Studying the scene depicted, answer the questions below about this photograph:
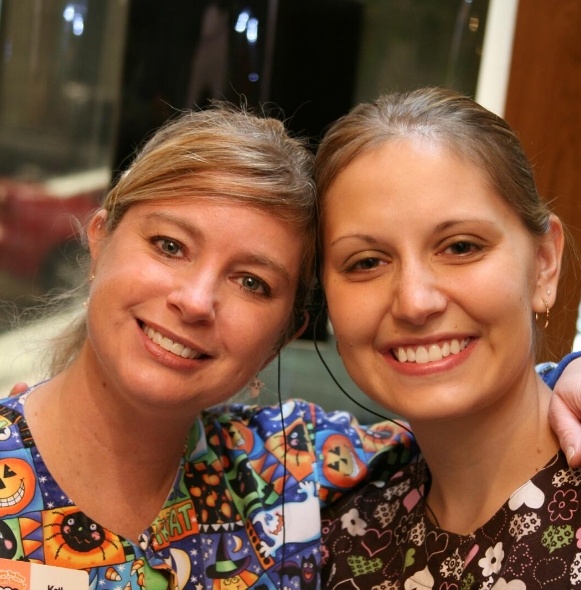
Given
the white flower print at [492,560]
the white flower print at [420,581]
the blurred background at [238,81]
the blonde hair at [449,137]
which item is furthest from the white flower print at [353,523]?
the blurred background at [238,81]

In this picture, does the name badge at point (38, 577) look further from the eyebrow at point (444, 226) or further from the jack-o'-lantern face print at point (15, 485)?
the eyebrow at point (444, 226)

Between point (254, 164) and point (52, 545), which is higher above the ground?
point (254, 164)

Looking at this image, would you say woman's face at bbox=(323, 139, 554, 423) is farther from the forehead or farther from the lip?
the lip

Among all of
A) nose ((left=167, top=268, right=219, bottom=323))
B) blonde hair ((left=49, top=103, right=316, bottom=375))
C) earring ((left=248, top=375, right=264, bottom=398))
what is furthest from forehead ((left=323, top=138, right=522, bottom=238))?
earring ((left=248, top=375, right=264, bottom=398))

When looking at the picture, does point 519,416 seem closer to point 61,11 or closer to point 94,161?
point 94,161

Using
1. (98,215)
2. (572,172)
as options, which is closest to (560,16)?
(572,172)

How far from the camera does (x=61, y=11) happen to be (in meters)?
3.05

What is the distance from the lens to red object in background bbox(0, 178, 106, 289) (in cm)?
305

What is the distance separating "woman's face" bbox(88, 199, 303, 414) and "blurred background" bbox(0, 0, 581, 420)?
765 millimetres

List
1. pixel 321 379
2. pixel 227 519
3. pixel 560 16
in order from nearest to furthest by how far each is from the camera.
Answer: pixel 227 519 → pixel 560 16 → pixel 321 379

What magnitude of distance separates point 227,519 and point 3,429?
447mm

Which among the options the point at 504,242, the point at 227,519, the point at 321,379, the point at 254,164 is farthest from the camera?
the point at 321,379

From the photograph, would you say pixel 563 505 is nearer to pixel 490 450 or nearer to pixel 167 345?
pixel 490 450

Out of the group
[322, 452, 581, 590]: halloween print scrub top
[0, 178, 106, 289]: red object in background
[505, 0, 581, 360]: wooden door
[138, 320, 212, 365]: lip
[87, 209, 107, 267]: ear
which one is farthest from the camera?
[0, 178, 106, 289]: red object in background
